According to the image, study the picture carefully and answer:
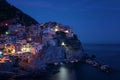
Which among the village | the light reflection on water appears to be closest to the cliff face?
the village

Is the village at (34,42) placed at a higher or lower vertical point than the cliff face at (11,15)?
lower

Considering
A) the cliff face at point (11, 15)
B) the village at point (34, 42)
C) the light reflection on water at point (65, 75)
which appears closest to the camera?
the light reflection on water at point (65, 75)

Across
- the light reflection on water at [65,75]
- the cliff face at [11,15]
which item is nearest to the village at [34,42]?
the cliff face at [11,15]

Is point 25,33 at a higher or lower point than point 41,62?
higher

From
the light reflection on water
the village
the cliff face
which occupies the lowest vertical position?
the light reflection on water

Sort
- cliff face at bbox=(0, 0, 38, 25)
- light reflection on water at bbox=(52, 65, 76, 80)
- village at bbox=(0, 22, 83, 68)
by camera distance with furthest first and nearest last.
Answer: cliff face at bbox=(0, 0, 38, 25), village at bbox=(0, 22, 83, 68), light reflection on water at bbox=(52, 65, 76, 80)

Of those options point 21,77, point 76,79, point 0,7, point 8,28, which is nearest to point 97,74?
point 76,79

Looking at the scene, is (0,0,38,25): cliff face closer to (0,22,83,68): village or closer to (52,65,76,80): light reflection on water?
(0,22,83,68): village

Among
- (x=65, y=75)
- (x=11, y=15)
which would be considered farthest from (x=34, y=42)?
(x=11, y=15)

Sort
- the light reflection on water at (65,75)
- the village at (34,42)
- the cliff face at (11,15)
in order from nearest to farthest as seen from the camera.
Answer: the light reflection on water at (65,75)
the village at (34,42)
the cliff face at (11,15)

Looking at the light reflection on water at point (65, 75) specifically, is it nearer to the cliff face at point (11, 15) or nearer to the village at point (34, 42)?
the village at point (34, 42)

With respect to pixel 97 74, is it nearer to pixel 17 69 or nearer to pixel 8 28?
pixel 17 69
